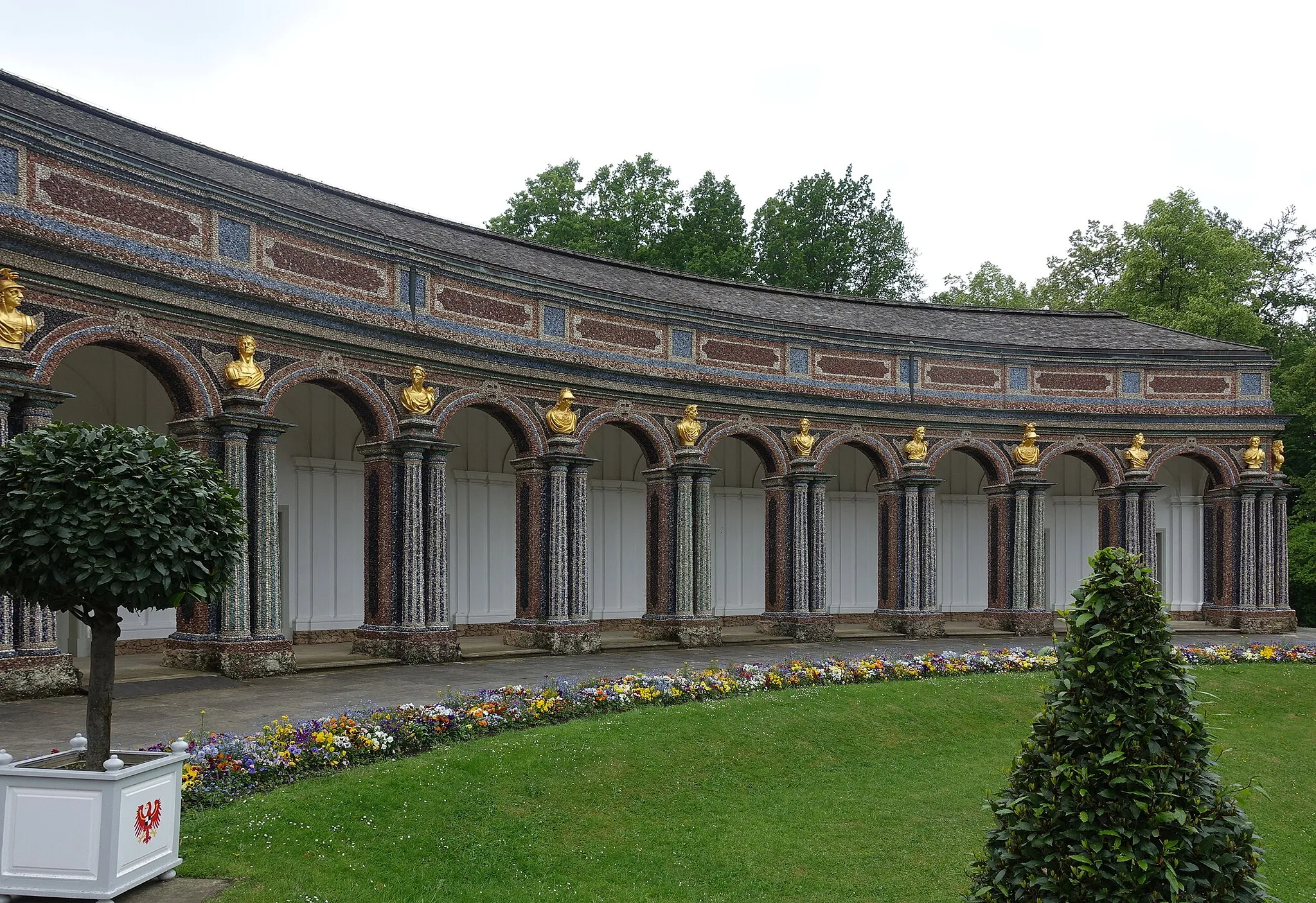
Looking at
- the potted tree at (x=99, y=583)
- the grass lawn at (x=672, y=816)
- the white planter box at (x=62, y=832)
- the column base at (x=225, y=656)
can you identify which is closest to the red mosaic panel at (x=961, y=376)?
the grass lawn at (x=672, y=816)

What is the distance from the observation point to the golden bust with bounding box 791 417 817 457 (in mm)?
30609

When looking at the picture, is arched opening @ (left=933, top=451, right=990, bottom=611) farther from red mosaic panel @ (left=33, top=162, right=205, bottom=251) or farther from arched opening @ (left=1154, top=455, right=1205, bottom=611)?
red mosaic panel @ (left=33, top=162, right=205, bottom=251)

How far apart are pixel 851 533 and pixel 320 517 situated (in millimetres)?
17781

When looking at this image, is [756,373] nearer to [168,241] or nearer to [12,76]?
[168,241]

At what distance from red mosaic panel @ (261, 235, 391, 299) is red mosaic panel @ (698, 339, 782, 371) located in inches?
370

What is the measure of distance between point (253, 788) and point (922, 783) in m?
8.69

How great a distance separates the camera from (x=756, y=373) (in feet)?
99.3

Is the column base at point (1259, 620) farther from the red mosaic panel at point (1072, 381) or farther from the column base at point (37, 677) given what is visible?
the column base at point (37, 677)

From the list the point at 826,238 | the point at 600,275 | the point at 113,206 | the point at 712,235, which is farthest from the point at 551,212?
the point at 113,206

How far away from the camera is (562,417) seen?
2606 centimetres

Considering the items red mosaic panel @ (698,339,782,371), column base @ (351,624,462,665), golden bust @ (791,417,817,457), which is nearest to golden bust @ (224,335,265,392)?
column base @ (351,624,462,665)

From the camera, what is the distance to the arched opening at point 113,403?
→ 21625 mm

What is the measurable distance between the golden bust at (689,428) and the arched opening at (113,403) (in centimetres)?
1208

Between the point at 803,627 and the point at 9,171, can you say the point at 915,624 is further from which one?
the point at 9,171
